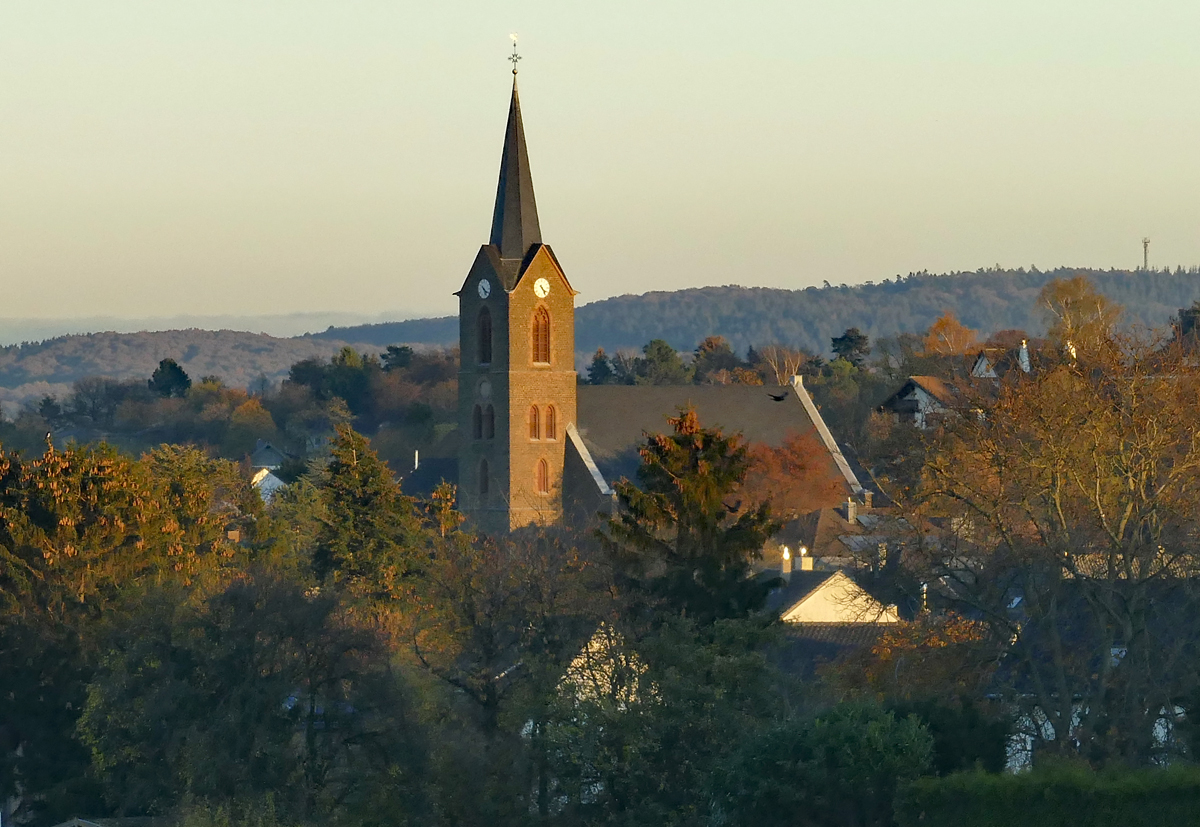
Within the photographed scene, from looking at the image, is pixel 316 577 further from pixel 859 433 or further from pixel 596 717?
pixel 859 433

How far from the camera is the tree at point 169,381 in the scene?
158 m

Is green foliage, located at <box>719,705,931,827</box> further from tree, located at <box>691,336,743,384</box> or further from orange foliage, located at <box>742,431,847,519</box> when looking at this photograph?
tree, located at <box>691,336,743,384</box>

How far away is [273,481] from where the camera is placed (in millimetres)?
122688

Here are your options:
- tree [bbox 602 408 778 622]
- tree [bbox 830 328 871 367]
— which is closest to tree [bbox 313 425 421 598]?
tree [bbox 602 408 778 622]

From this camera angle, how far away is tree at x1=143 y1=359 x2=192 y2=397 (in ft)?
520

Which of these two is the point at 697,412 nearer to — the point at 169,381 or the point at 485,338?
the point at 485,338

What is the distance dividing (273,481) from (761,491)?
191 feet

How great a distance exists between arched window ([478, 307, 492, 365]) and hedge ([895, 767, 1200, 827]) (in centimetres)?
4776

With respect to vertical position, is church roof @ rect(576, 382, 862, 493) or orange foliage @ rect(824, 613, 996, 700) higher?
church roof @ rect(576, 382, 862, 493)

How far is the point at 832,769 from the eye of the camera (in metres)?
26.5

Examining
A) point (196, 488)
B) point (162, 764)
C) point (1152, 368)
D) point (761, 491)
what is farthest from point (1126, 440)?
point (761, 491)

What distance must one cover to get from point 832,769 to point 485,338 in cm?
4738

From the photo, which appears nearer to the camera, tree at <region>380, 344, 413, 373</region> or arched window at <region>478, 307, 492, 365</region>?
arched window at <region>478, 307, 492, 365</region>

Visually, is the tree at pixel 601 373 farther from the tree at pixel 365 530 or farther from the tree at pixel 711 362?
the tree at pixel 365 530
